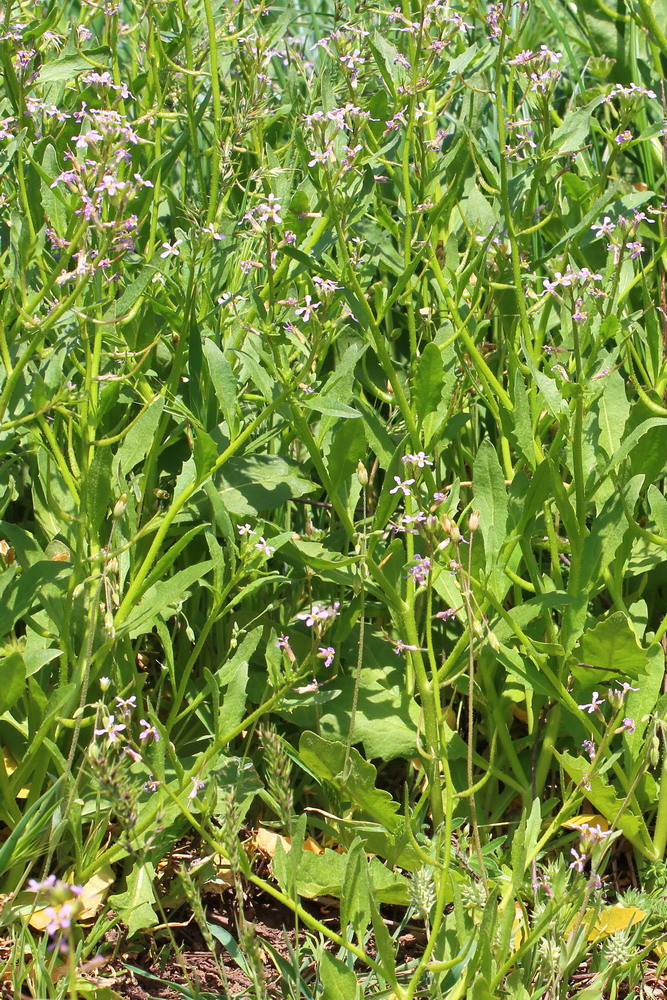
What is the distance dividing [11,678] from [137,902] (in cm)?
44

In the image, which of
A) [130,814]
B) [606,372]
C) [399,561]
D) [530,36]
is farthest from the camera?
[530,36]

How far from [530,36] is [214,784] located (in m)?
2.54

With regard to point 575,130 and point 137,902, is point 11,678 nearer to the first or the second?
point 137,902

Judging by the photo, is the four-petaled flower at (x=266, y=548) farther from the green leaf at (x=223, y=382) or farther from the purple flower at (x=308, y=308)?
the purple flower at (x=308, y=308)

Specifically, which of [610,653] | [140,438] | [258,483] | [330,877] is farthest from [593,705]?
[140,438]

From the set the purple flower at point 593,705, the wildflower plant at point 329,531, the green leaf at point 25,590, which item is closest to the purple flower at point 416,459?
the wildflower plant at point 329,531

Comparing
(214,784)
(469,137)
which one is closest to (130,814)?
(214,784)

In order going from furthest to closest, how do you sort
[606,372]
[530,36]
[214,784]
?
[530,36] < [606,372] < [214,784]

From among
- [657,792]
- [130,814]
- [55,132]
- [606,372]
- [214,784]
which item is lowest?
[657,792]

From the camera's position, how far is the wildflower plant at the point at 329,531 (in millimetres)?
1675

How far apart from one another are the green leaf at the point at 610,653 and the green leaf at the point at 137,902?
0.84m

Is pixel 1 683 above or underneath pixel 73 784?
above

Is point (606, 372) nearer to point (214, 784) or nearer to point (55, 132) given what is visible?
point (214, 784)

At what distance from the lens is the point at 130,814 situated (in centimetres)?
136
